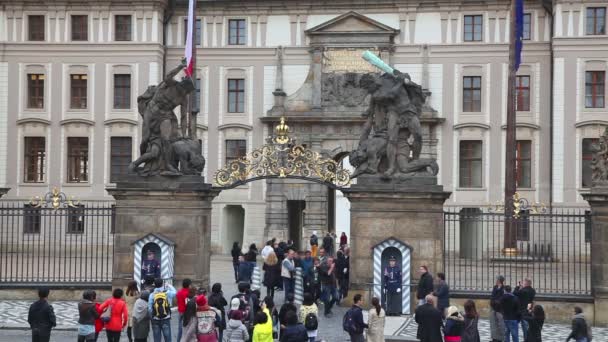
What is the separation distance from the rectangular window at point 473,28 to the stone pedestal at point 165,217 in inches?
924

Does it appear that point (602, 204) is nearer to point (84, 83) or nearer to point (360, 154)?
point (360, 154)

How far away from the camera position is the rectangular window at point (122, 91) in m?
46.2

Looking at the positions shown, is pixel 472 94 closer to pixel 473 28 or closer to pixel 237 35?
pixel 473 28

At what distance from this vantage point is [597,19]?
1682 inches

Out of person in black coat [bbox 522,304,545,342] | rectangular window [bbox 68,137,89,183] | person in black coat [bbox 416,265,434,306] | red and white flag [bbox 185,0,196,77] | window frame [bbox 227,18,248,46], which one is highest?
window frame [bbox 227,18,248,46]

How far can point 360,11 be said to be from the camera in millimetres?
45781

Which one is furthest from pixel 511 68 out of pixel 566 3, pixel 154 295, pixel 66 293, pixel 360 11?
pixel 154 295

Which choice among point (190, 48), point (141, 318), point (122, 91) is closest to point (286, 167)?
point (190, 48)

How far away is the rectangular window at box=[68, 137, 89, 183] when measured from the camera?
4634 cm

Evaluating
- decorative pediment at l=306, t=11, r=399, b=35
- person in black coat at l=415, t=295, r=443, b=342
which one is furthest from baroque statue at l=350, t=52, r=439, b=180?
decorative pediment at l=306, t=11, r=399, b=35

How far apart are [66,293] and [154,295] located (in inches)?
323

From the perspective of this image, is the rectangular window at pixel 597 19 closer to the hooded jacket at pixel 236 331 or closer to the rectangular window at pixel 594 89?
the rectangular window at pixel 594 89

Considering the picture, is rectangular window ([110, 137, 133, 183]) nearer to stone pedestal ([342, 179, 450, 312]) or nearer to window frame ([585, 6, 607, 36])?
window frame ([585, 6, 607, 36])

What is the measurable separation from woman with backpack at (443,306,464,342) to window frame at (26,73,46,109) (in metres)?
33.8
